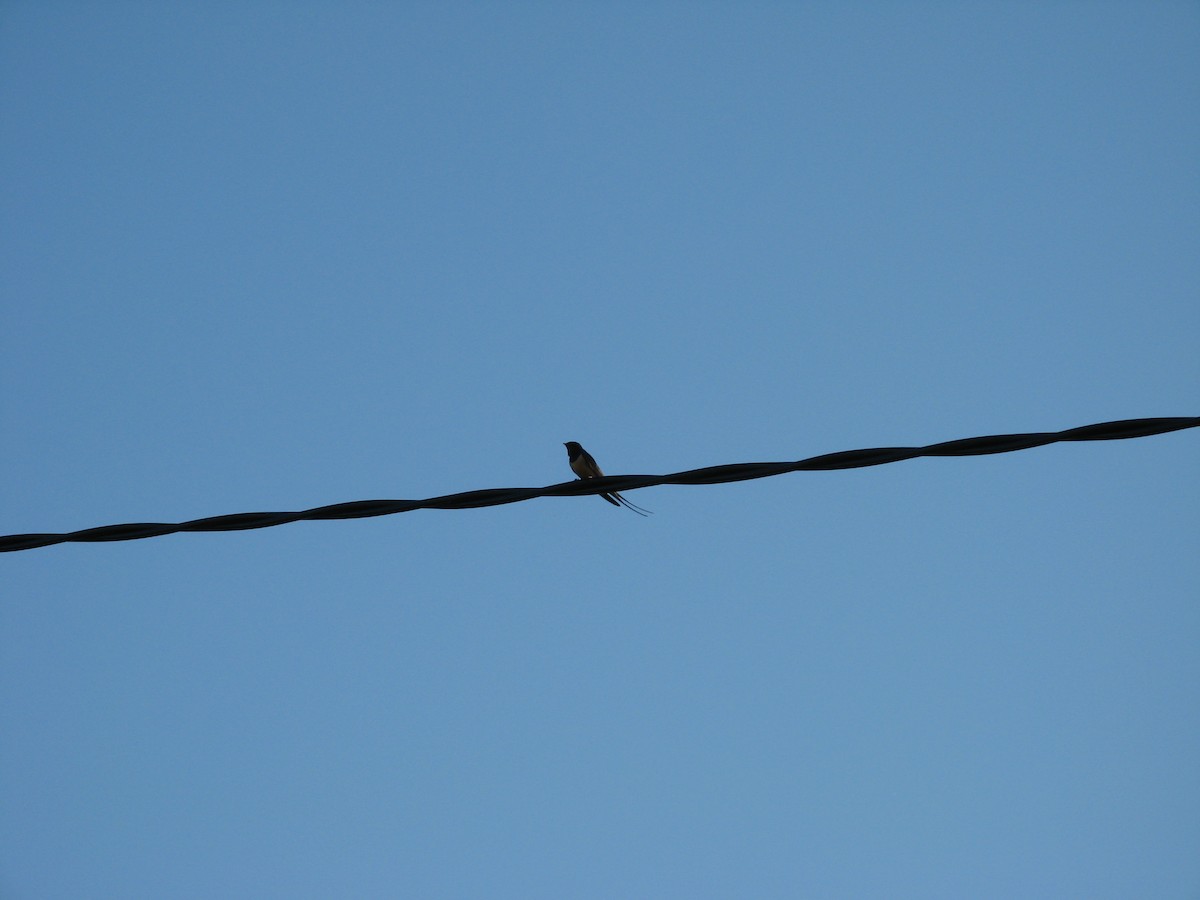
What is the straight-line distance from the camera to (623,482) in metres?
3.38

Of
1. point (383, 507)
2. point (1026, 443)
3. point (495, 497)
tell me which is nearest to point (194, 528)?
point (383, 507)

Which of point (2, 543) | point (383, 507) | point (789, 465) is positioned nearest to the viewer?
point (789, 465)

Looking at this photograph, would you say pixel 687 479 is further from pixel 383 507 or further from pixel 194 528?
pixel 194 528

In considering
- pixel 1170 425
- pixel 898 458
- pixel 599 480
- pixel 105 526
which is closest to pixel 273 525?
pixel 105 526

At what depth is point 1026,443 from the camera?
117 inches

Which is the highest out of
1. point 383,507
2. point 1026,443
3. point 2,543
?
point 1026,443

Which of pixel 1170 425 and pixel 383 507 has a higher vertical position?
pixel 1170 425

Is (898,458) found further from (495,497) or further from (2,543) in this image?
(2,543)

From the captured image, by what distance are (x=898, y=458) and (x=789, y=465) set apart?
1.03ft

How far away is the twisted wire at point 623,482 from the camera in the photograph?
117 inches

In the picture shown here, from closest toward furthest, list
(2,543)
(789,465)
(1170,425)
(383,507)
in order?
(1170,425) < (789,465) < (383,507) < (2,543)

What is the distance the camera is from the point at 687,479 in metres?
3.33

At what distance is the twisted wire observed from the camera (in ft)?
9.76

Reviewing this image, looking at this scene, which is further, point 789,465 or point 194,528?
point 194,528
